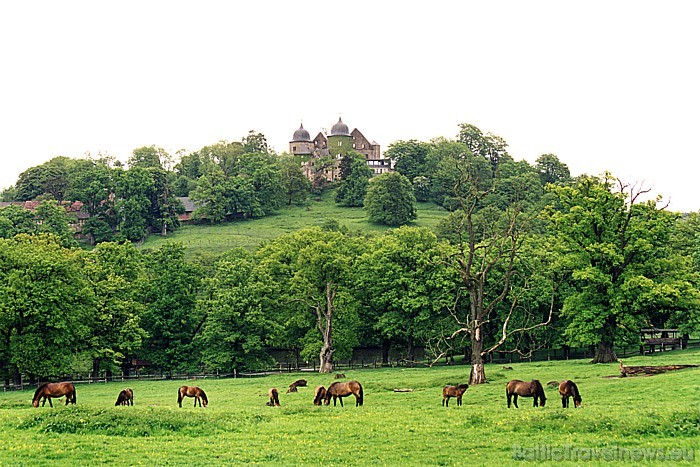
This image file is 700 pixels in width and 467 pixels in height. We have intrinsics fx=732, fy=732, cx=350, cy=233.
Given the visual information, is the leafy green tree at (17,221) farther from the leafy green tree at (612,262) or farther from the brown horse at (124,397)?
the leafy green tree at (612,262)

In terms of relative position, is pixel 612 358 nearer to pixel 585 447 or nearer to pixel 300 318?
pixel 300 318

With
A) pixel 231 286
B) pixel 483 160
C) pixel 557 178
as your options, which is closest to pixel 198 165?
pixel 483 160

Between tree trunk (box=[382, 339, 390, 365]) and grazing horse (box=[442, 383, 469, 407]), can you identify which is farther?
tree trunk (box=[382, 339, 390, 365])

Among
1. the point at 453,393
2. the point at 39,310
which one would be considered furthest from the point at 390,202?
the point at 453,393

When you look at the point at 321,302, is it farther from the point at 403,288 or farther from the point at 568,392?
the point at 568,392

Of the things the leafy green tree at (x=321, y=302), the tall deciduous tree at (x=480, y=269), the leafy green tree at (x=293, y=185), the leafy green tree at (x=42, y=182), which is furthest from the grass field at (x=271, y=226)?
the leafy green tree at (x=321, y=302)

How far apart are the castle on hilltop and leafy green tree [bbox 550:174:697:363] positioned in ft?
426

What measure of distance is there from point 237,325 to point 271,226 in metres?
71.8

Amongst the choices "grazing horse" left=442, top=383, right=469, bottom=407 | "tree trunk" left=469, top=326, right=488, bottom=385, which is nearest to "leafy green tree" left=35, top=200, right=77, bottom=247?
"tree trunk" left=469, top=326, right=488, bottom=385

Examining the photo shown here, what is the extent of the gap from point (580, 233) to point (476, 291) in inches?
337

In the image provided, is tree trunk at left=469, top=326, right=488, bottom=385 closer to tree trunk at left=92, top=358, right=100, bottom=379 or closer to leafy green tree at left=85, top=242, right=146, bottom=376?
leafy green tree at left=85, top=242, right=146, bottom=376

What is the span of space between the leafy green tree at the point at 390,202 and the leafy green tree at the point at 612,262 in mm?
82006

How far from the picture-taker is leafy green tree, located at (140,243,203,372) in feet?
206

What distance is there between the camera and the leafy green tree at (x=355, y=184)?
152000 millimetres
